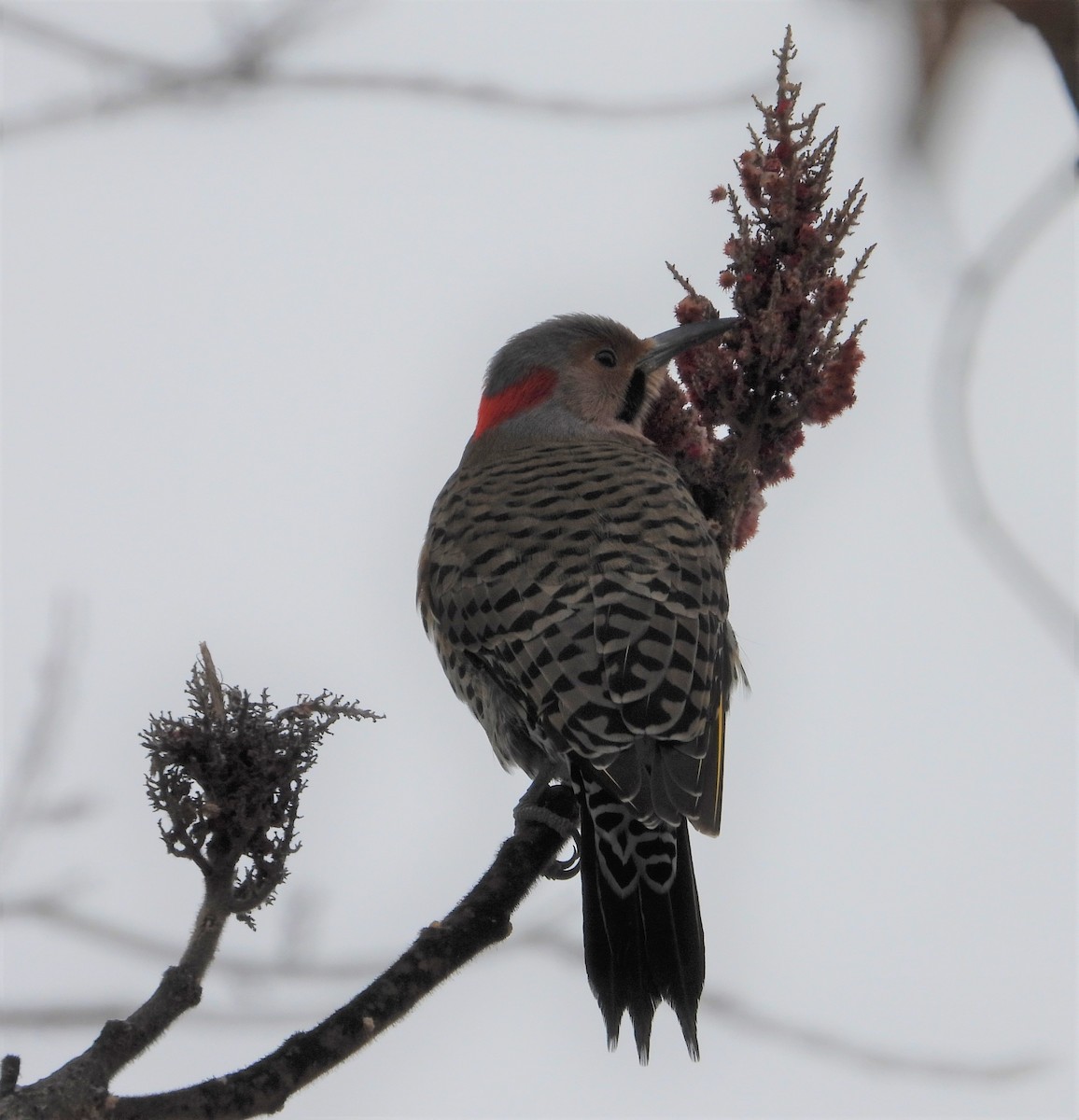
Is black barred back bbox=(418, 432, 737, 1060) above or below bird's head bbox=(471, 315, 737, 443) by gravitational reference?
below

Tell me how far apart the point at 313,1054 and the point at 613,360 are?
3.51 meters

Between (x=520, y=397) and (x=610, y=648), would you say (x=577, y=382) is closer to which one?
(x=520, y=397)

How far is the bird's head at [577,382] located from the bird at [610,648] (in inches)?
0.6

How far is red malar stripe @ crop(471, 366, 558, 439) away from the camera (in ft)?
18.4

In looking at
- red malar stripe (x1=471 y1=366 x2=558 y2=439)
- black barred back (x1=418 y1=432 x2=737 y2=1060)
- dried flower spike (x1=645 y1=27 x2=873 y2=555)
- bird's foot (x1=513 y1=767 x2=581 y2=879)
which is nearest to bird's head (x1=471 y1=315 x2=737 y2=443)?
red malar stripe (x1=471 y1=366 x2=558 y2=439)

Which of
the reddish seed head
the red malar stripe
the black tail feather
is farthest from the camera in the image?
the red malar stripe

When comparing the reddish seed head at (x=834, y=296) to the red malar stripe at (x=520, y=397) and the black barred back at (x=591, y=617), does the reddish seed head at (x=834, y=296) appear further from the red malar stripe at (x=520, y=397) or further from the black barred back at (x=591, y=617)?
the red malar stripe at (x=520, y=397)

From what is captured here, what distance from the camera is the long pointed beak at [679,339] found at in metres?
4.39

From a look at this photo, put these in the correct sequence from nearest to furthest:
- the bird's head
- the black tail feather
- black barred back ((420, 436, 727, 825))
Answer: the black tail feather
black barred back ((420, 436, 727, 825))
the bird's head

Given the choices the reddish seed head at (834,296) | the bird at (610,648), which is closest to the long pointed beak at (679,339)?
the bird at (610,648)

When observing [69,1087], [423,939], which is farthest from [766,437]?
[69,1087]

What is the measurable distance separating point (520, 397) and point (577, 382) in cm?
24

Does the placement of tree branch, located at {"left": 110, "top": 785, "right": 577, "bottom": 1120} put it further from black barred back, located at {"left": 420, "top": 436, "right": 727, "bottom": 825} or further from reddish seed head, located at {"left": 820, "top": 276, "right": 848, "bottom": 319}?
reddish seed head, located at {"left": 820, "top": 276, "right": 848, "bottom": 319}

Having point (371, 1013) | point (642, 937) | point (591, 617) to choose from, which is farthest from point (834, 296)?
point (371, 1013)
